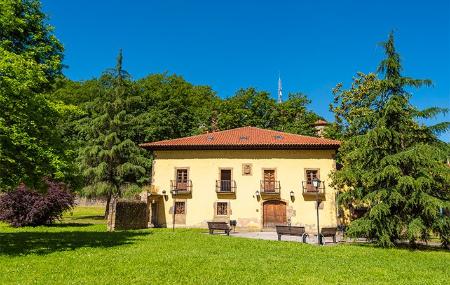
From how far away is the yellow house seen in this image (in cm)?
2650

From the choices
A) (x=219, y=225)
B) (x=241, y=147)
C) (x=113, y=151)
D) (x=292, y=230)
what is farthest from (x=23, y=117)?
(x=113, y=151)

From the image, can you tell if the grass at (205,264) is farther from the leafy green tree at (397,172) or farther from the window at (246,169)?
the window at (246,169)

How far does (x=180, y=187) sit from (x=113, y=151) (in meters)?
7.75

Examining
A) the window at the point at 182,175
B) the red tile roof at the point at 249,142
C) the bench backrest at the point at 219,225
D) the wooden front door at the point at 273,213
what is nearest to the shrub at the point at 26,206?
the red tile roof at the point at 249,142

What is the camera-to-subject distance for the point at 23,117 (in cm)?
1237

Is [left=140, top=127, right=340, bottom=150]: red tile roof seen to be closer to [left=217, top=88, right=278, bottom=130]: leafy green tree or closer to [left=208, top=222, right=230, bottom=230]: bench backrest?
[left=208, top=222, right=230, bottom=230]: bench backrest

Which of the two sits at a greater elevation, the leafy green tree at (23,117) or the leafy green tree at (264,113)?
the leafy green tree at (264,113)

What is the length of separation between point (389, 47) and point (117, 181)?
23.9 m

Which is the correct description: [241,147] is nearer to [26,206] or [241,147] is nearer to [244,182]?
[244,182]

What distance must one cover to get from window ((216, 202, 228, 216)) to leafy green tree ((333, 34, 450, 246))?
37.2ft

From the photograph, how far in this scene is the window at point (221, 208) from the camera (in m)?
27.0

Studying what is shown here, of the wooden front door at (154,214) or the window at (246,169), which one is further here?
the wooden front door at (154,214)

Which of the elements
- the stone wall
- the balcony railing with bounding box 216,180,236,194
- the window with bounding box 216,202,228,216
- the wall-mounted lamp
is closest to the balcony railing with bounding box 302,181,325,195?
the balcony railing with bounding box 216,180,236,194

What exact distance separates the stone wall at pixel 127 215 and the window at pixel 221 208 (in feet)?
17.7
